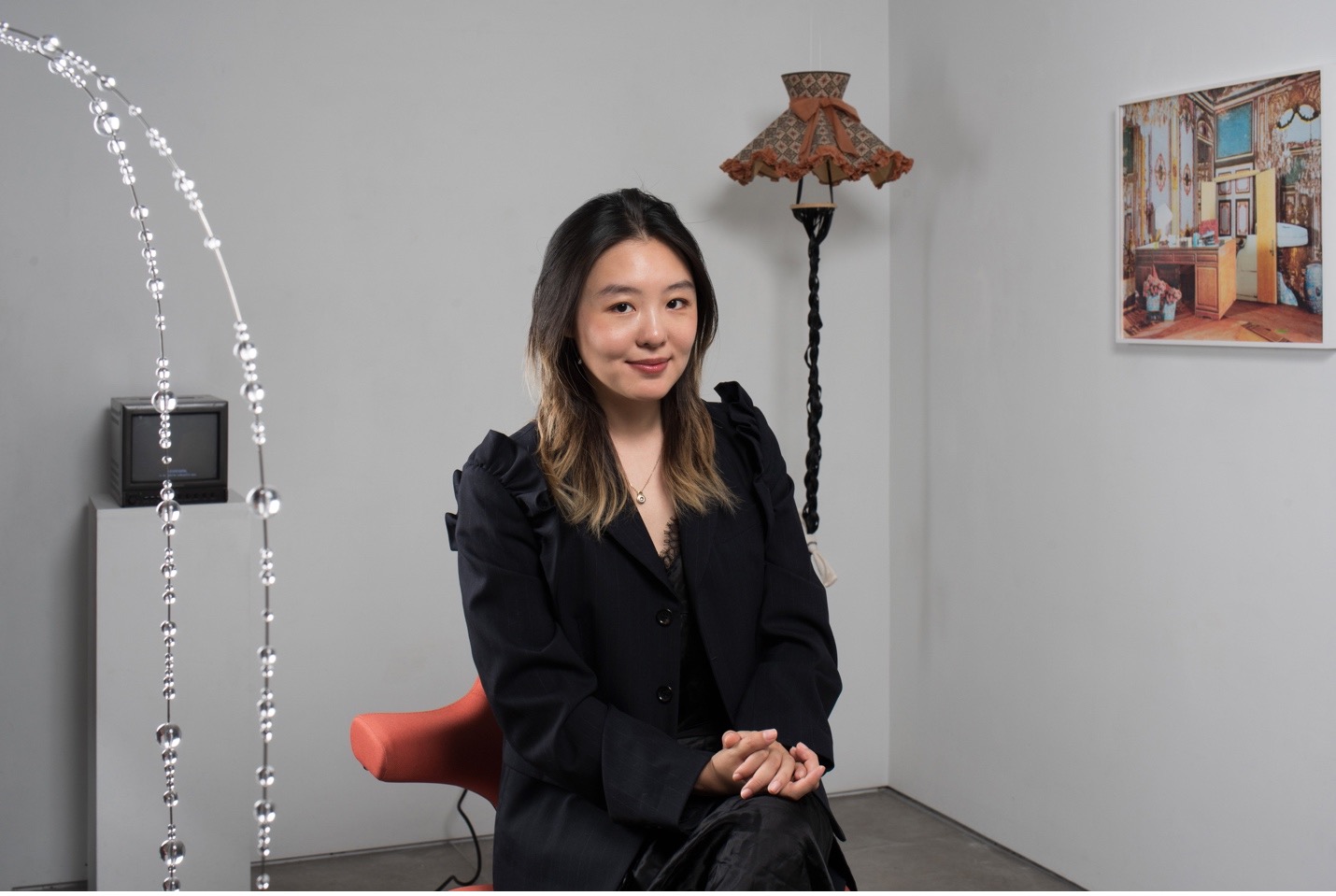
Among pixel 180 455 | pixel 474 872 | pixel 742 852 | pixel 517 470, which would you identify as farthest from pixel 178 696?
pixel 742 852

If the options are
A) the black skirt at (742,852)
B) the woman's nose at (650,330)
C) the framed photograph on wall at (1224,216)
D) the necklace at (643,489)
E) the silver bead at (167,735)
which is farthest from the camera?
the framed photograph on wall at (1224,216)

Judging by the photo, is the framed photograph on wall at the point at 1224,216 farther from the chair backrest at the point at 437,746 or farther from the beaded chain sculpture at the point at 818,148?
the chair backrest at the point at 437,746

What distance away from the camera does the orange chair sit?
2.32 m

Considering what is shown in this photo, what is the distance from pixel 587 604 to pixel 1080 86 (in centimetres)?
200

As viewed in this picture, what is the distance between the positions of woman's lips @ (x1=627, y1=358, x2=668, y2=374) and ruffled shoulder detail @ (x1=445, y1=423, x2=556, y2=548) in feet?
0.75

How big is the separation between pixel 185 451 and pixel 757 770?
183 centimetres

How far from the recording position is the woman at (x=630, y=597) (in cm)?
189

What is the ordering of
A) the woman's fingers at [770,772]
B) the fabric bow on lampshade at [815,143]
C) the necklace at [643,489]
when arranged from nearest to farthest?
the woman's fingers at [770,772]
the necklace at [643,489]
the fabric bow on lampshade at [815,143]

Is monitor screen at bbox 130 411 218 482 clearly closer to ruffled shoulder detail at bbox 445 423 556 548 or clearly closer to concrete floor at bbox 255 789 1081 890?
concrete floor at bbox 255 789 1081 890

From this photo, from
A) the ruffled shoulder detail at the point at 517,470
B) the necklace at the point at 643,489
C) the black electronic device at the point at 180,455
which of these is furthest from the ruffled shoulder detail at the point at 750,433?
the black electronic device at the point at 180,455

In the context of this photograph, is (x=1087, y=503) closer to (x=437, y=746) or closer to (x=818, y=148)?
(x=818, y=148)

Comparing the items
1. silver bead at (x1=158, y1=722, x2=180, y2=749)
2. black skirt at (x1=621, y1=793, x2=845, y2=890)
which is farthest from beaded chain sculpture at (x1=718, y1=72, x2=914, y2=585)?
silver bead at (x1=158, y1=722, x2=180, y2=749)

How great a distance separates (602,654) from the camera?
2031mm

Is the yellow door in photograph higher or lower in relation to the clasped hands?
higher
